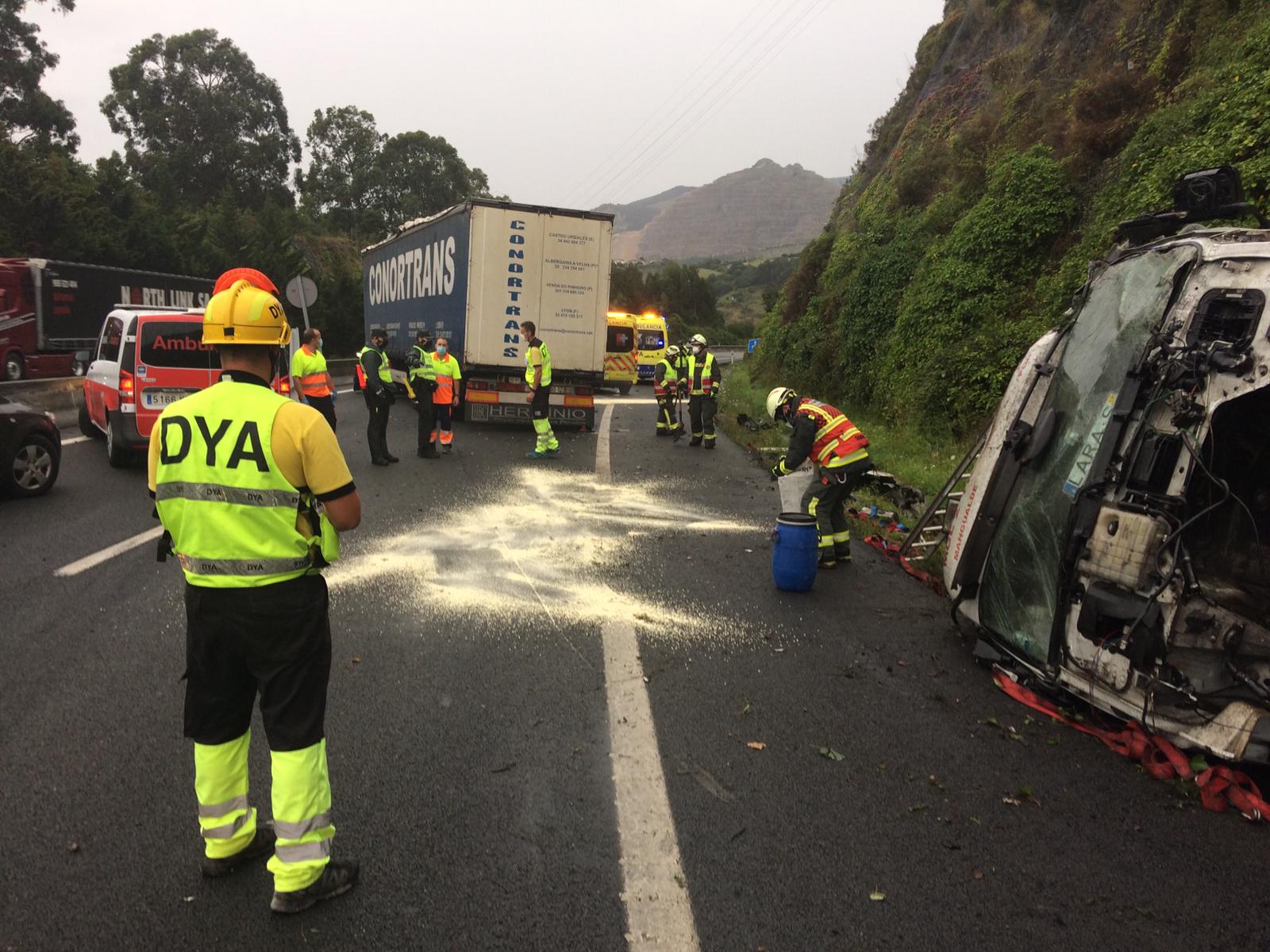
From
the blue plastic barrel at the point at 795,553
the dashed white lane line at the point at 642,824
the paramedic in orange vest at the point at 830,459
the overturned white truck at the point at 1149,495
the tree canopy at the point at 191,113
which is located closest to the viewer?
the dashed white lane line at the point at 642,824

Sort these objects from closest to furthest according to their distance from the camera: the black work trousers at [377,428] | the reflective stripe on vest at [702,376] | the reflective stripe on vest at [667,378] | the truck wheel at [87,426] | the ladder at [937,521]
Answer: the ladder at [937,521]
the black work trousers at [377,428]
the truck wheel at [87,426]
the reflective stripe on vest at [702,376]
the reflective stripe on vest at [667,378]

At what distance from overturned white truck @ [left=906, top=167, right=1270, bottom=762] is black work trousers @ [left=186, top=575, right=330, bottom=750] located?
3.55m

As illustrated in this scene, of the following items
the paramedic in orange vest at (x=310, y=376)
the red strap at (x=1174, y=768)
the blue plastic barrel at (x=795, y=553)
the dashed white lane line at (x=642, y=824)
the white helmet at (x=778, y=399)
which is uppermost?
the white helmet at (x=778, y=399)

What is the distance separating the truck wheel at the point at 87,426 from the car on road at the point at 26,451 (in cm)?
436

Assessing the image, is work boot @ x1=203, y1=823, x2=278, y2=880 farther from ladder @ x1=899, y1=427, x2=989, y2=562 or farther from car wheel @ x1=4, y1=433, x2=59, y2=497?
car wheel @ x1=4, y1=433, x2=59, y2=497

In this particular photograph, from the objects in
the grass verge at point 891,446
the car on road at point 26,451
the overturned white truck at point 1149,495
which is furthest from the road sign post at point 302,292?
the overturned white truck at point 1149,495

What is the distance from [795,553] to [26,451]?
7858mm

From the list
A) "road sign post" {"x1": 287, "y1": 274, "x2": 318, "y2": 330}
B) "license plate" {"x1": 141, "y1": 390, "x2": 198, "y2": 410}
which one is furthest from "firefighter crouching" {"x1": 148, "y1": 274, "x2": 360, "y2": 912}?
"road sign post" {"x1": 287, "y1": 274, "x2": 318, "y2": 330}

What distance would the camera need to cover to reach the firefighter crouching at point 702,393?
14.8 m

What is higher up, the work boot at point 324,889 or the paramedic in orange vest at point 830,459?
the paramedic in orange vest at point 830,459

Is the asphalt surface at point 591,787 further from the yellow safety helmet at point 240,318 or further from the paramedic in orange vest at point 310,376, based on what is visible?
the paramedic in orange vest at point 310,376

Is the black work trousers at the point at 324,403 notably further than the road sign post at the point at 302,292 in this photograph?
No

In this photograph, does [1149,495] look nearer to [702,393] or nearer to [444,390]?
[444,390]

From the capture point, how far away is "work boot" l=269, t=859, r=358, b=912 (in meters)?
2.77
